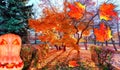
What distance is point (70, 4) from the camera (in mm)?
6844

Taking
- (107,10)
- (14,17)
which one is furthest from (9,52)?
(14,17)

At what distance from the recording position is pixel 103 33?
263 inches

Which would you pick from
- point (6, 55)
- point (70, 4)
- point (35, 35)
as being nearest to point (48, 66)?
point (35, 35)

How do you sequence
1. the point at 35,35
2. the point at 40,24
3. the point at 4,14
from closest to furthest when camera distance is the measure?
the point at 40,24 < the point at 35,35 < the point at 4,14

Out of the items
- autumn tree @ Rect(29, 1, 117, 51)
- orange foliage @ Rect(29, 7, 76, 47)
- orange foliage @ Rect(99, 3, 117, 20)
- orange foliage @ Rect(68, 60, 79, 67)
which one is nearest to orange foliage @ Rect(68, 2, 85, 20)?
autumn tree @ Rect(29, 1, 117, 51)

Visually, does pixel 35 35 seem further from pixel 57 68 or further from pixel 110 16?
pixel 110 16

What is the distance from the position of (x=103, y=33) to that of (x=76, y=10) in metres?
0.95

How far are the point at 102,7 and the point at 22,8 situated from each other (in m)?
2.52

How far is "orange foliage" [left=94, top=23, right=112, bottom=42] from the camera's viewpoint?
671cm

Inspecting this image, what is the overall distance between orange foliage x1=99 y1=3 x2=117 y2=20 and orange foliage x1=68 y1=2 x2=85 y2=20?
20.0 inches

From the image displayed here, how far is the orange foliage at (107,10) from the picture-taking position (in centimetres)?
669

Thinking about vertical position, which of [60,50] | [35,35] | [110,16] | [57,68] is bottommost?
[57,68]

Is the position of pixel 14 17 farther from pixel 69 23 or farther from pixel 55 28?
pixel 69 23

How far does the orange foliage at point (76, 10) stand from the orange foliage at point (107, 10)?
51cm
